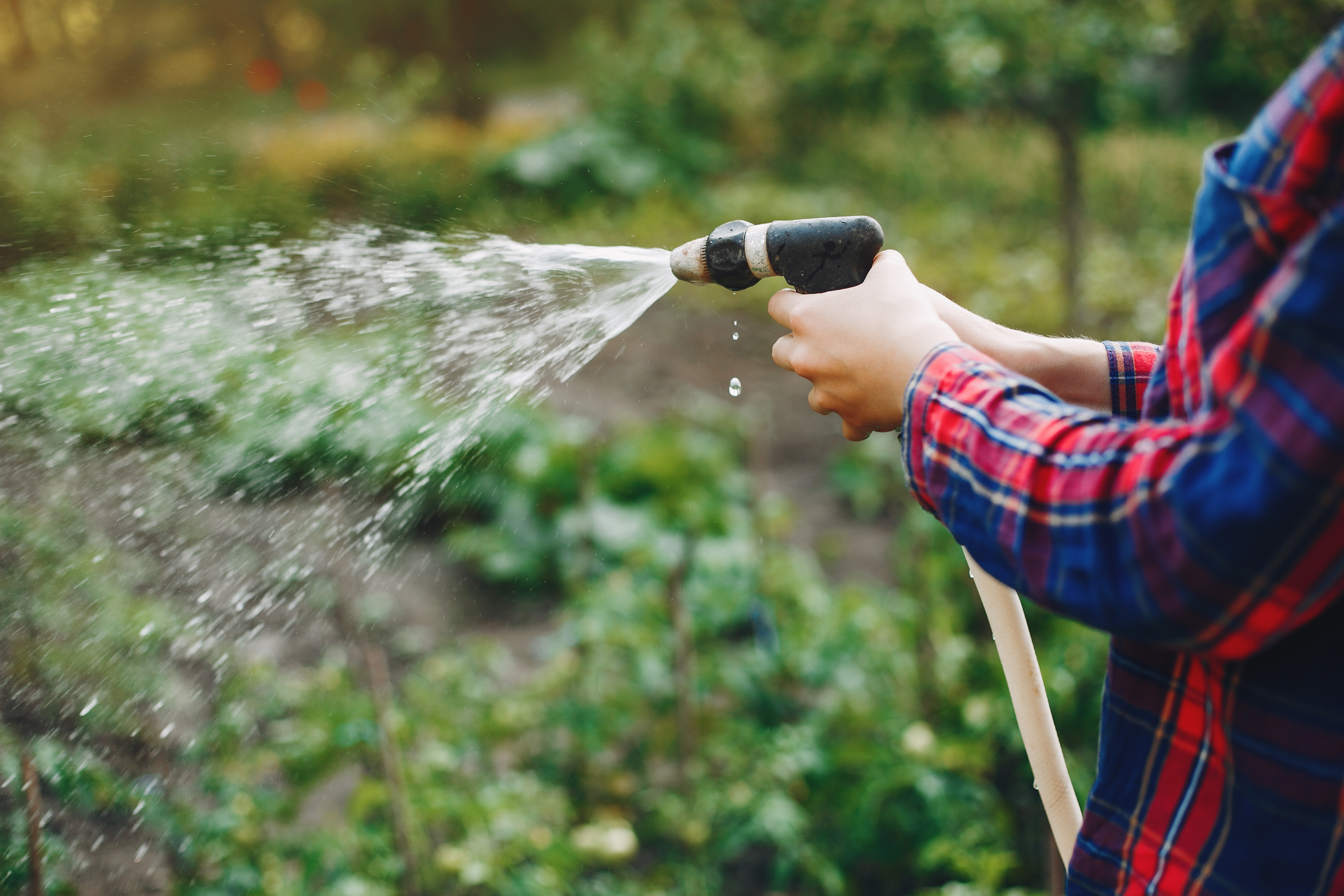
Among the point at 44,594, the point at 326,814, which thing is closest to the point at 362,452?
the point at 326,814

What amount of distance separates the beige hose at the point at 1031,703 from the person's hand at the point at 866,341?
Answer: 0.86 feet

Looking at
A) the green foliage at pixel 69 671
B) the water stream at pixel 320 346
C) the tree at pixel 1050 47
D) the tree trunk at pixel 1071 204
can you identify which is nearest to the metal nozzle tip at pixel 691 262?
the water stream at pixel 320 346

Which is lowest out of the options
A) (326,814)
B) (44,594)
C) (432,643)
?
(432,643)

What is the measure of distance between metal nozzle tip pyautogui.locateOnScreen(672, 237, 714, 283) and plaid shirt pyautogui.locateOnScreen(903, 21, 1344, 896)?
0.46m

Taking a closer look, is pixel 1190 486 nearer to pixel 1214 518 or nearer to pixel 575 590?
pixel 1214 518

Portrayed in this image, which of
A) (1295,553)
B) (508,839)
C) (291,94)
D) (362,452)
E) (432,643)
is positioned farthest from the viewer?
(291,94)

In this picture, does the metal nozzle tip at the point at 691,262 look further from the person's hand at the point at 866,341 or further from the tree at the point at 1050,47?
the tree at the point at 1050,47

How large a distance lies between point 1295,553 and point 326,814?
2.49 m

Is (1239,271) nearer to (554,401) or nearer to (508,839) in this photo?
(508,839)

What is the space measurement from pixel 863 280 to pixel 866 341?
0.18 m

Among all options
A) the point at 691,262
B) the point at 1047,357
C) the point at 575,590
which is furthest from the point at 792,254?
the point at 575,590

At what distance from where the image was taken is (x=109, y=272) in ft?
11.2

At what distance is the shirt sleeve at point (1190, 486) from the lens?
59cm

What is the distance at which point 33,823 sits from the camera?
1.38 meters
